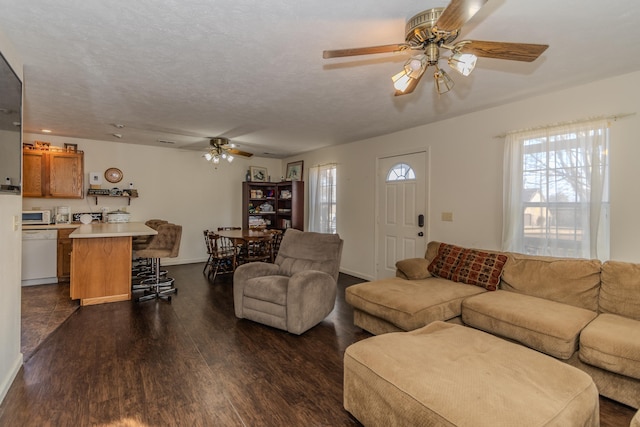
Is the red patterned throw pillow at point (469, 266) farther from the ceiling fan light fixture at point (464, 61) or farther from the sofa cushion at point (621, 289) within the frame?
the ceiling fan light fixture at point (464, 61)

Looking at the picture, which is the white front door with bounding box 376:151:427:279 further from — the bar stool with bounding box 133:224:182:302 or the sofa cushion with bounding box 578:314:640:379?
the bar stool with bounding box 133:224:182:302

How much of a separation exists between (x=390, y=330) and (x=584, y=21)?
2595mm

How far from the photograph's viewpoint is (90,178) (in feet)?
18.1

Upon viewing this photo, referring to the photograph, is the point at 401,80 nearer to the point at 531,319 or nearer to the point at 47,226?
the point at 531,319

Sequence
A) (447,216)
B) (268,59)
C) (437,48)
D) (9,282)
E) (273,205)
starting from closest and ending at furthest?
(437,48) < (9,282) < (268,59) < (447,216) < (273,205)

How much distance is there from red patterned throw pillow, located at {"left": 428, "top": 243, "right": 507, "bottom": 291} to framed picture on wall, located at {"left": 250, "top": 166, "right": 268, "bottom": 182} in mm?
4597

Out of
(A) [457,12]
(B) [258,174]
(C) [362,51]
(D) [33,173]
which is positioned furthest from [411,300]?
(D) [33,173]

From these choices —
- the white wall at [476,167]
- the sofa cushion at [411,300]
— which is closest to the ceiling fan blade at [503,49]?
the white wall at [476,167]

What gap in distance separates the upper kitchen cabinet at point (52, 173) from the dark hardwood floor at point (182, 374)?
2.73m

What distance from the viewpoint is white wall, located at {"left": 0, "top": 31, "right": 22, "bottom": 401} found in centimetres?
204

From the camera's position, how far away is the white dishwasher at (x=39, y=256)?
4.65m

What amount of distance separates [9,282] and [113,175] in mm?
4055

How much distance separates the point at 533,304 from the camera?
2566 mm

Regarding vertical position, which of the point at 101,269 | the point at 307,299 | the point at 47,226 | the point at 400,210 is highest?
the point at 400,210
